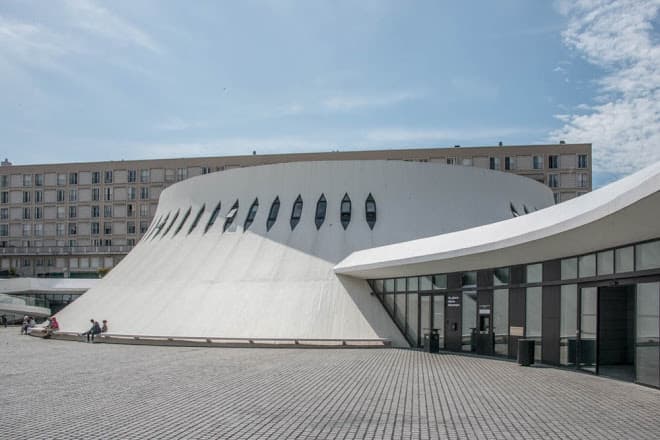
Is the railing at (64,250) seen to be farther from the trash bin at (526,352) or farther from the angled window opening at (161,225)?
the trash bin at (526,352)

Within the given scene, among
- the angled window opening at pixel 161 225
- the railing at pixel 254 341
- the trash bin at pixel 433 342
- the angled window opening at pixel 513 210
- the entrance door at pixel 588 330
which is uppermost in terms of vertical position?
the angled window opening at pixel 513 210

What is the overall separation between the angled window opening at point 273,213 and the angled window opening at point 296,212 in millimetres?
925

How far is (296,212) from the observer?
109 feet

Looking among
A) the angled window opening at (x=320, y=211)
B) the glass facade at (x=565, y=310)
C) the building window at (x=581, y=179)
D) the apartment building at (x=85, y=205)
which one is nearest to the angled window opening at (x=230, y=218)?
the angled window opening at (x=320, y=211)

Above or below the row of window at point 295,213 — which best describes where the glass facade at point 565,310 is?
below

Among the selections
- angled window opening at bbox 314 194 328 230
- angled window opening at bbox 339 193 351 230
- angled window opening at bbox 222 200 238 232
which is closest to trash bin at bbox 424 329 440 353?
angled window opening at bbox 339 193 351 230

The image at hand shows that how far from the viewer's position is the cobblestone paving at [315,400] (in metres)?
10.1

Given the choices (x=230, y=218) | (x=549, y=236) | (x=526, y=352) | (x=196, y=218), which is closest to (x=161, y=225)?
(x=196, y=218)

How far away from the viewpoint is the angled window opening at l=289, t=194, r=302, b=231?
108ft

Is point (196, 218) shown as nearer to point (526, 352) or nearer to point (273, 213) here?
point (273, 213)

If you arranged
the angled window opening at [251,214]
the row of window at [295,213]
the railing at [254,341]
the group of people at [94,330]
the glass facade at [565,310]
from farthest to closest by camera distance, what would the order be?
the angled window opening at [251,214] → the row of window at [295,213] → the group of people at [94,330] → the railing at [254,341] → the glass facade at [565,310]

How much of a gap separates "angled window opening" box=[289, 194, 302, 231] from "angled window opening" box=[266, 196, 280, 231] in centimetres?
93

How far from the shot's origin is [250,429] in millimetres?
10211

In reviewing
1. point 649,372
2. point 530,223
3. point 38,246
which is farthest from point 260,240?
point 38,246
